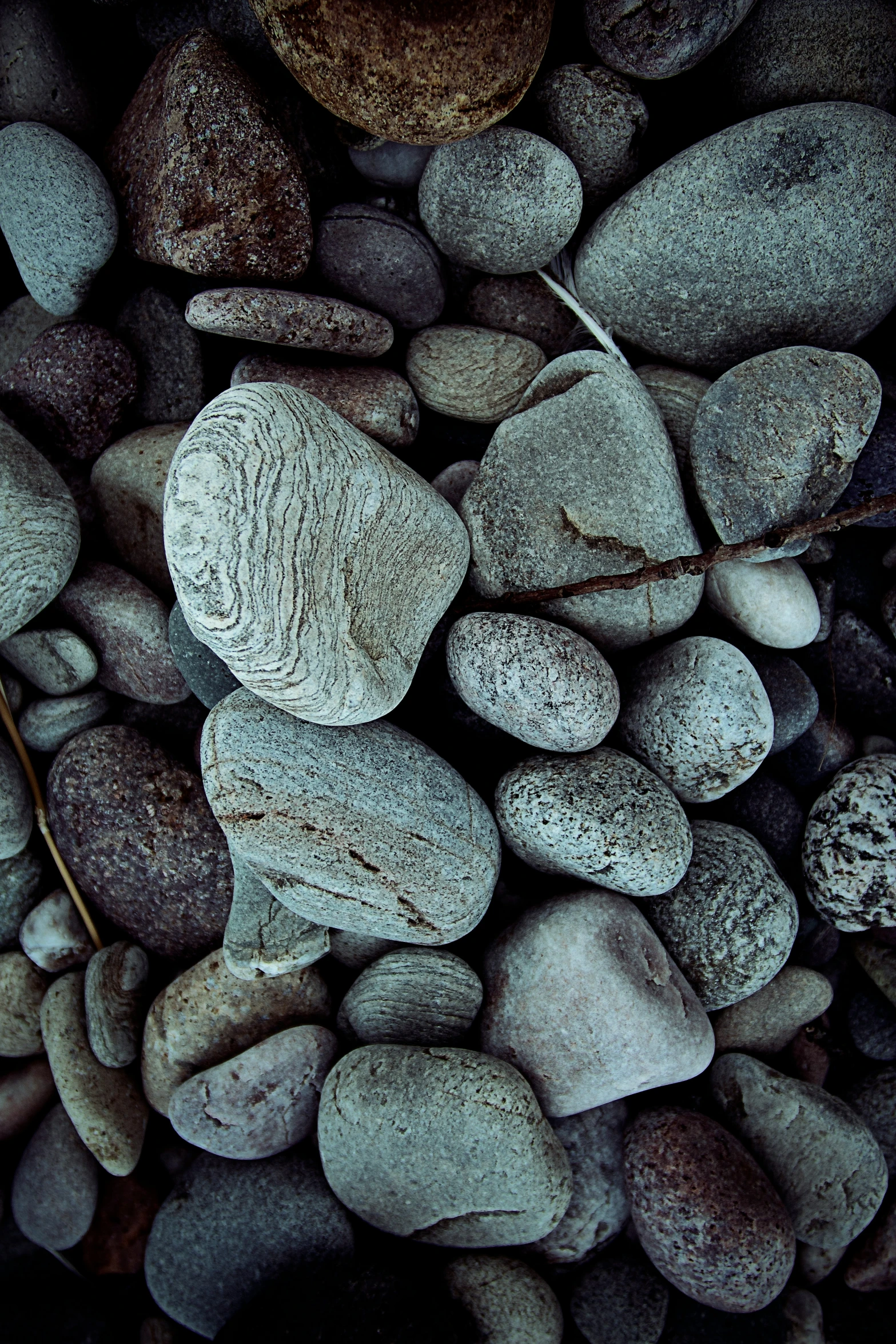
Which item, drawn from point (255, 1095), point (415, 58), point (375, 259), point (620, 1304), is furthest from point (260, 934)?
point (415, 58)

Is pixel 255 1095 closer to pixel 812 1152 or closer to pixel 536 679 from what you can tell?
pixel 536 679

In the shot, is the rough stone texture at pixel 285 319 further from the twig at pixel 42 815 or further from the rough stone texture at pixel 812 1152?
the rough stone texture at pixel 812 1152

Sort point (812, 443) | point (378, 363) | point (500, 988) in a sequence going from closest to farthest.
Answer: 1. point (812, 443)
2. point (500, 988)
3. point (378, 363)

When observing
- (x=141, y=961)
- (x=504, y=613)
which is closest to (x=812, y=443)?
(x=504, y=613)

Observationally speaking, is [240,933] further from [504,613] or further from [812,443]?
[812,443]

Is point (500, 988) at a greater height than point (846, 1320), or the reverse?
point (500, 988)

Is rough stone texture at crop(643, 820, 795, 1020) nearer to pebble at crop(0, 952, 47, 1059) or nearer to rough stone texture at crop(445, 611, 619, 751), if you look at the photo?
rough stone texture at crop(445, 611, 619, 751)
